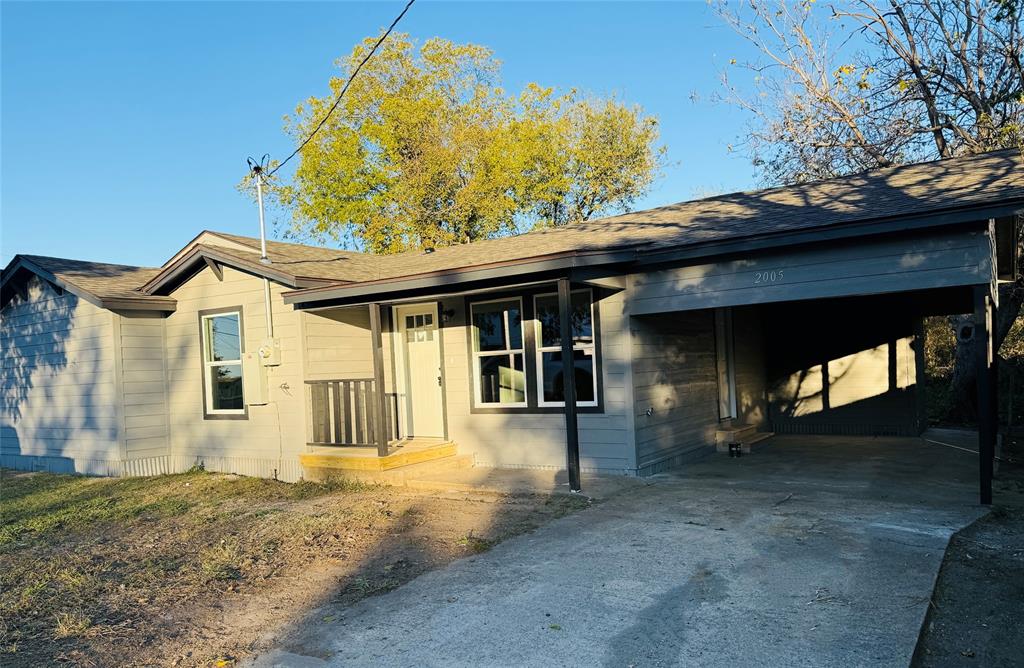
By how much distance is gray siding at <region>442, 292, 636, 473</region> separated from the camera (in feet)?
29.7

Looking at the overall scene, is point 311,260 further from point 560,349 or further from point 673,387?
point 673,387

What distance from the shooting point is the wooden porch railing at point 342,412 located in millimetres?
9922

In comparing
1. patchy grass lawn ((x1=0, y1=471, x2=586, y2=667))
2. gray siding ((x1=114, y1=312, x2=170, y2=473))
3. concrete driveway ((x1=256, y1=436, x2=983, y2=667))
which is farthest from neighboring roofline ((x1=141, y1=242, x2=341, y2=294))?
concrete driveway ((x1=256, y1=436, x2=983, y2=667))

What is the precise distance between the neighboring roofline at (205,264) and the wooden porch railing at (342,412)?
143cm

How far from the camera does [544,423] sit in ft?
31.8

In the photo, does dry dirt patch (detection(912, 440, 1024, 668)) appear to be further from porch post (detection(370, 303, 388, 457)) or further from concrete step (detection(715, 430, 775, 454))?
porch post (detection(370, 303, 388, 457))

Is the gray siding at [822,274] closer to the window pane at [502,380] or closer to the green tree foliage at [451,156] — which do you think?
the window pane at [502,380]

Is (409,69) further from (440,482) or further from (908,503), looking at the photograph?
(908,503)

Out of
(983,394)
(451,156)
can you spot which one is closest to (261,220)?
(983,394)

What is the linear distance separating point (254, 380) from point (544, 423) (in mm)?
4406

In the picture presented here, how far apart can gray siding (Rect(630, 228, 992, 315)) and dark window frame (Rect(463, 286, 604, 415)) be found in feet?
2.23

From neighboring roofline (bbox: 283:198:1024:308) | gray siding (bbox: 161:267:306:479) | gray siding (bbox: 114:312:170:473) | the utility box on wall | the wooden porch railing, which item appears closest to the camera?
neighboring roofline (bbox: 283:198:1024:308)

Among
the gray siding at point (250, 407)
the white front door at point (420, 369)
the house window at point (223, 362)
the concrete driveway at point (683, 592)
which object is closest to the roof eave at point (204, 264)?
the gray siding at point (250, 407)

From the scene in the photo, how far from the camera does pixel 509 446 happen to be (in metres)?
10.0
